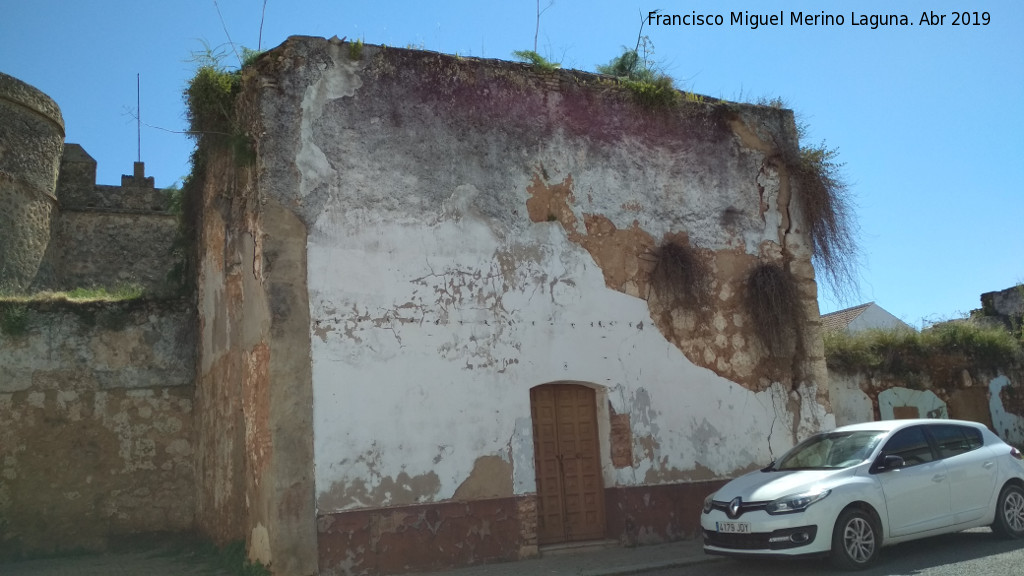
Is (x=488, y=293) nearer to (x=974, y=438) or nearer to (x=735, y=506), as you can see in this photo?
(x=735, y=506)

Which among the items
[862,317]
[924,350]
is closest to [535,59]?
[924,350]

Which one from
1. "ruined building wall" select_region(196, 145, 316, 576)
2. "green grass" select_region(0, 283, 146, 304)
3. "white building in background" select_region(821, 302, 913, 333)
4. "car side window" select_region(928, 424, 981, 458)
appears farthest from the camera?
"white building in background" select_region(821, 302, 913, 333)

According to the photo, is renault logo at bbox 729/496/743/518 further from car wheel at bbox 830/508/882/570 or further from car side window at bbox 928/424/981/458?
car side window at bbox 928/424/981/458

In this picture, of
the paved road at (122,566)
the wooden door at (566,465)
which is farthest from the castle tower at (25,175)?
the wooden door at (566,465)

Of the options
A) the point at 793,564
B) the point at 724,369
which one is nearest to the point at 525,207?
the point at 724,369

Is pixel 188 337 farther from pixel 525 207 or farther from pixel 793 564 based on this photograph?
pixel 793 564

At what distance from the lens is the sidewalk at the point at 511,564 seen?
8.55 metres

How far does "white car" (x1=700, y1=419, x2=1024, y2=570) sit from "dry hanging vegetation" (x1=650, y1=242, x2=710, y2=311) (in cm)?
251

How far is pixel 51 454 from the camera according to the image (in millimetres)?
10148

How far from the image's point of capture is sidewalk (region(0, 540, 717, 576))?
855 centimetres

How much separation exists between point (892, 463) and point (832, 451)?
2.21 feet

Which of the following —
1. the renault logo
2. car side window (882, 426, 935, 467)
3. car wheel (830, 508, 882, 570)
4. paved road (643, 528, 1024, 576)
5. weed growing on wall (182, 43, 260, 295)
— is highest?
weed growing on wall (182, 43, 260, 295)

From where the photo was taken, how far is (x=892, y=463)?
8.04 metres

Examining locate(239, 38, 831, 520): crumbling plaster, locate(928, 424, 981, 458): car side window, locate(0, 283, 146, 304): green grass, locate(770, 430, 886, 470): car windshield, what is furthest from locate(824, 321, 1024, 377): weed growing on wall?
locate(0, 283, 146, 304): green grass
